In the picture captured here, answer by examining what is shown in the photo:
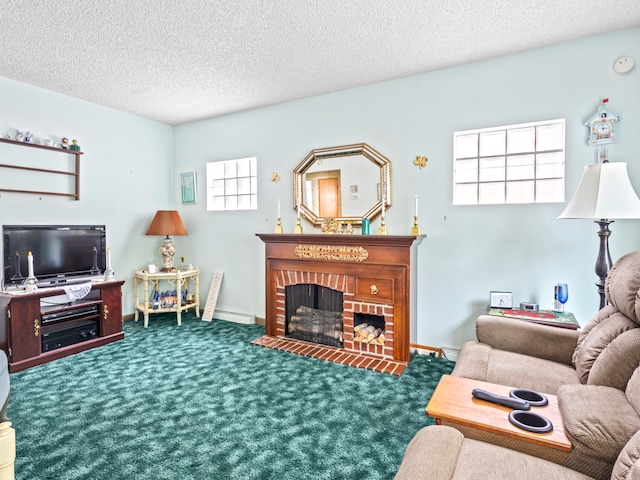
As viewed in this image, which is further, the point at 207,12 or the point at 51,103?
the point at 51,103

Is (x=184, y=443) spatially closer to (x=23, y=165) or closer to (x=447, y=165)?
(x=447, y=165)

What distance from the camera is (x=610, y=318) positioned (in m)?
1.81

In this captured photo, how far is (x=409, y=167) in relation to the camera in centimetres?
343

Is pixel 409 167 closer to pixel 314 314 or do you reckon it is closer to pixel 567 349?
pixel 314 314

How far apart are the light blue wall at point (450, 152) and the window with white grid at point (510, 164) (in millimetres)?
86

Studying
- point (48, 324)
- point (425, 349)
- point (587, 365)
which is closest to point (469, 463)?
point (587, 365)

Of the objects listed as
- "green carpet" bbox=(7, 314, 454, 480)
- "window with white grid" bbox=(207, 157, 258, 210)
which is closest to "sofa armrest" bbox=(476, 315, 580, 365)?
"green carpet" bbox=(7, 314, 454, 480)

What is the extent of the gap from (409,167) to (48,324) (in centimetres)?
373

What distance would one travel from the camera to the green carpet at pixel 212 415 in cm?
183

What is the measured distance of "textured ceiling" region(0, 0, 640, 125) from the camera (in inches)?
92.5

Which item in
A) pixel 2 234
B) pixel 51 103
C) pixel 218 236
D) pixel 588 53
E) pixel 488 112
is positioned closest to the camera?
pixel 588 53

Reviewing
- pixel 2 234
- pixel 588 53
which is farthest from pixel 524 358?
pixel 2 234

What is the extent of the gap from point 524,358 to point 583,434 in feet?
3.14

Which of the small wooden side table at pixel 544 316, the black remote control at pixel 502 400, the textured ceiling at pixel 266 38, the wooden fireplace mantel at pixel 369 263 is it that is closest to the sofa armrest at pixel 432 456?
the black remote control at pixel 502 400
